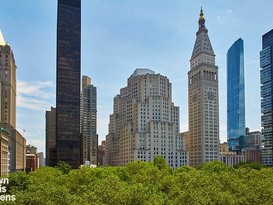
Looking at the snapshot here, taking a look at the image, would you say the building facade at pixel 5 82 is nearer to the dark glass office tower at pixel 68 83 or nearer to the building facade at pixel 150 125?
the dark glass office tower at pixel 68 83

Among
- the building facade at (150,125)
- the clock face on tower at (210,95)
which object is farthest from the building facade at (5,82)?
the clock face on tower at (210,95)

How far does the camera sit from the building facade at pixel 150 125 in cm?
17162

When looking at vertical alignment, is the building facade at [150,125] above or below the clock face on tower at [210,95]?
below

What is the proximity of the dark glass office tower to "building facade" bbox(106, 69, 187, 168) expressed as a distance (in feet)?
90.7

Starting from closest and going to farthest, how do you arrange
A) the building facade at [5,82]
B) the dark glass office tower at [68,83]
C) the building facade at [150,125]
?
the building facade at [5,82] < the building facade at [150,125] < the dark glass office tower at [68,83]

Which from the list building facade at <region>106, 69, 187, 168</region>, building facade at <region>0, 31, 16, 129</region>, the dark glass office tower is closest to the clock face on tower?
building facade at <region>106, 69, 187, 168</region>

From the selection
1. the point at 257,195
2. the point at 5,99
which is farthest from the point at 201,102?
the point at 257,195

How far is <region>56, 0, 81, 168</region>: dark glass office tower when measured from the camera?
182 meters

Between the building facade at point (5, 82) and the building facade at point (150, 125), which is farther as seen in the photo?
the building facade at point (150, 125)

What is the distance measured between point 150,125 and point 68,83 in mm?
52470

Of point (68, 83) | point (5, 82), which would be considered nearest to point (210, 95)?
point (68, 83)

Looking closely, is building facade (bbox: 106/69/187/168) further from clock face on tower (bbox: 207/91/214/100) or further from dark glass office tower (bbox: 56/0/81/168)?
dark glass office tower (bbox: 56/0/81/168)

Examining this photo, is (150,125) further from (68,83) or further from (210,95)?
(68,83)

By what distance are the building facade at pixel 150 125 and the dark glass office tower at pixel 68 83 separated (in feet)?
90.7
